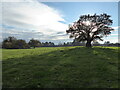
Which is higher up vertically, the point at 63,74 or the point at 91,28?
the point at 91,28

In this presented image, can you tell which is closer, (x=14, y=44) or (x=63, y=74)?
(x=63, y=74)

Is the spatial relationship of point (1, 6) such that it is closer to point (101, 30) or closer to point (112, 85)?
point (112, 85)

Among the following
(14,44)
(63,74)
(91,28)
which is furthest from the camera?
(14,44)

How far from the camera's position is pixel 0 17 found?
20.2 ft

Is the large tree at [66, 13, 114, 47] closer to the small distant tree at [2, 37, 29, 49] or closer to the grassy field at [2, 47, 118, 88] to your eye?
the grassy field at [2, 47, 118, 88]

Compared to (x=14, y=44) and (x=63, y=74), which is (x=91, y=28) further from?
(x=14, y=44)

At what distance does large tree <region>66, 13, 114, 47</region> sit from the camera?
34.0m

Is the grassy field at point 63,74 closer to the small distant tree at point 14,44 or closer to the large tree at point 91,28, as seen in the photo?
the large tree at point 91,28

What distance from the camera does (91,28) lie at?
3534cm

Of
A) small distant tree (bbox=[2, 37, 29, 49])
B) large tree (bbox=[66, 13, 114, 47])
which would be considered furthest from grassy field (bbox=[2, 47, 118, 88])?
small distant tree (bbox=[2, 37, 29, 49])

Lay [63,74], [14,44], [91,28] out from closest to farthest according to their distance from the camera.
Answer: [63,74] → [91,28] → [14,44]

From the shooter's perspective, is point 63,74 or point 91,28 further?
point 91,28

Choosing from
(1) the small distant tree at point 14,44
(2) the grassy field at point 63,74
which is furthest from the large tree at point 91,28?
(1) the small distant tree at point 14,44

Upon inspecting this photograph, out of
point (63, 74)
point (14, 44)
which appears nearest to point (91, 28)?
point (63, 74)
